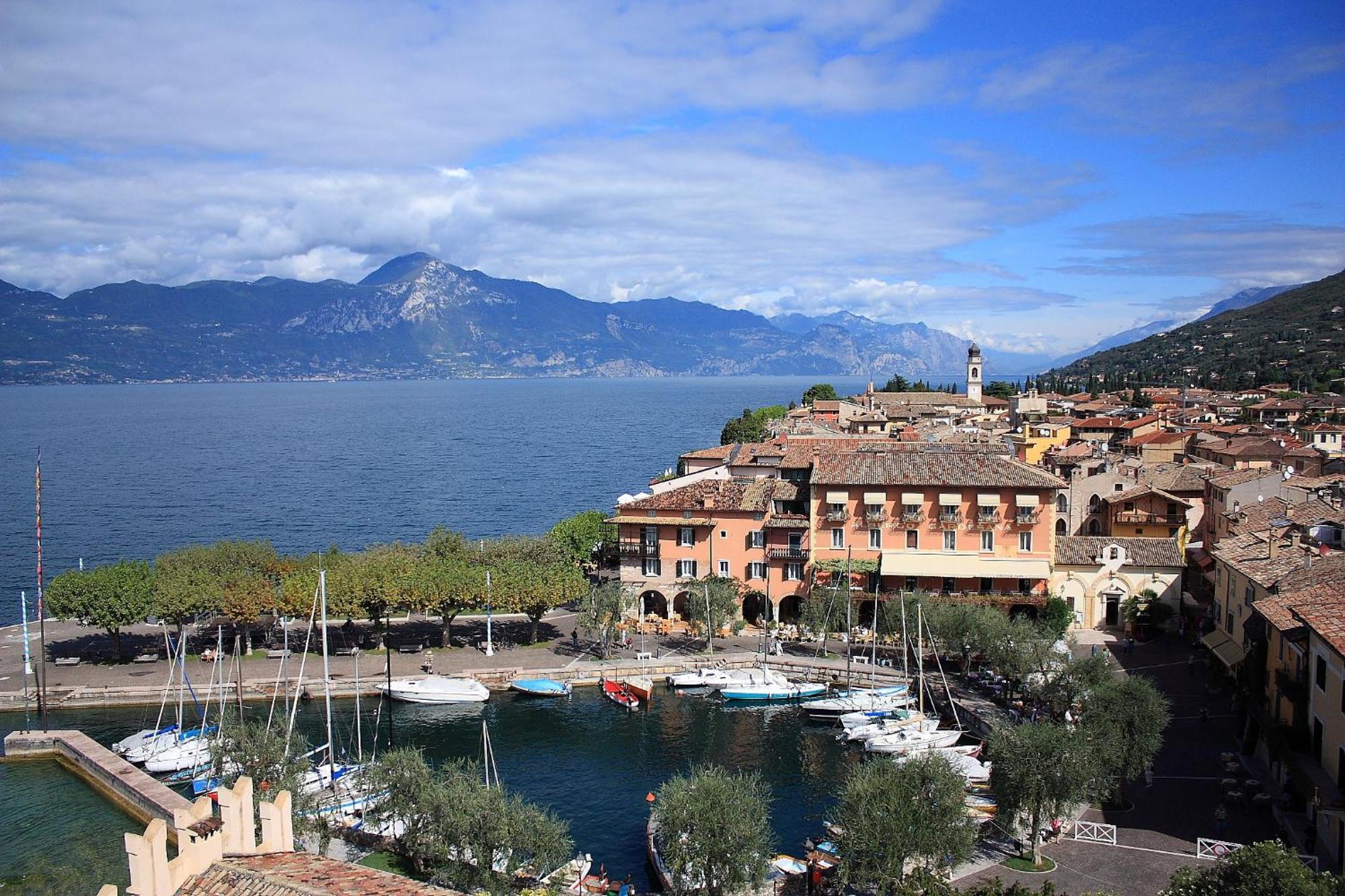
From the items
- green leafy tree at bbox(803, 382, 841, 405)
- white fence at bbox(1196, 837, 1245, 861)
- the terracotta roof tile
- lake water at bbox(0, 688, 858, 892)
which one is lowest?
lake water at bbox(0, 688, 858, 892)

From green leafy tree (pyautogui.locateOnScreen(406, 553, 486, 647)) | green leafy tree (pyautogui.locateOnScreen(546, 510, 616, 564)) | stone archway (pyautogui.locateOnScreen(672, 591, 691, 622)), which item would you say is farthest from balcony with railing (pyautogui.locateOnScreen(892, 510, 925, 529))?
green leafy tree (pyautogui.locateOnScreen(406, 553, 486, 647))

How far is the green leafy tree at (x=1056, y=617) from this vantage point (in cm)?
4672

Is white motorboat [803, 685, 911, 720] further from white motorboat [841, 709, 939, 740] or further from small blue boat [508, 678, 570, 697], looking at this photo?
small blue boat [508, 678, 570, 697]

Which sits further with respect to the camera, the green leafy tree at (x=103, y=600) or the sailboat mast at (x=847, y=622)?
the green leafy tree at (x=103, y=600)

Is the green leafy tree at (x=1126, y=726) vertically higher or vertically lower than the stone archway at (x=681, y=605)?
higher

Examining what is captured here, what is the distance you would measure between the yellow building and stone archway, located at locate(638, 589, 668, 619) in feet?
127

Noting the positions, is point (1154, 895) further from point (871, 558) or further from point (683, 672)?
point (871, 558)

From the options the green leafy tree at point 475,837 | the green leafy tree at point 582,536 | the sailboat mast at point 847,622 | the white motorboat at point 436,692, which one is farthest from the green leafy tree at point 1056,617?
the green leafy tree at point 582,536

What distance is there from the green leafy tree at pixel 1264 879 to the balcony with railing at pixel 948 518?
34948 mm

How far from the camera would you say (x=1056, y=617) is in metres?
48.6

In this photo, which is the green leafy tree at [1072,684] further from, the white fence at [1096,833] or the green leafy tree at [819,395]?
the green leafy tree at [819,395]

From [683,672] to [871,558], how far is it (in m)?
12.9

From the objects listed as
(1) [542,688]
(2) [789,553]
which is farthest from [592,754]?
(2) [789,553]

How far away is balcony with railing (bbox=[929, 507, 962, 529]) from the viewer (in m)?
53.9
